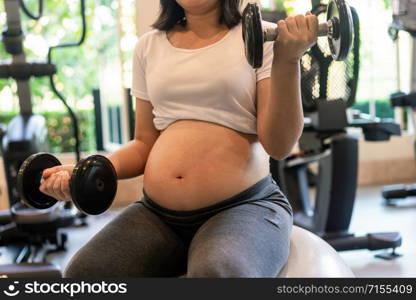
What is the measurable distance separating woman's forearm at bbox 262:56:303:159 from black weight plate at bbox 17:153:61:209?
0.47 meters

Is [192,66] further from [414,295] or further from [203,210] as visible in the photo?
[414,295]

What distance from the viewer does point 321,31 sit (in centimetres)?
96

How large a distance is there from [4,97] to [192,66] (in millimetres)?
2157

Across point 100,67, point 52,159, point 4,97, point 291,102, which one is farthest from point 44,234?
point 291,102

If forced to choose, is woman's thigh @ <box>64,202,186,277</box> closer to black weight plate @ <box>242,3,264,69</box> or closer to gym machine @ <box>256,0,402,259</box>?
black weight plate @ <box>242,3,264,69</box>

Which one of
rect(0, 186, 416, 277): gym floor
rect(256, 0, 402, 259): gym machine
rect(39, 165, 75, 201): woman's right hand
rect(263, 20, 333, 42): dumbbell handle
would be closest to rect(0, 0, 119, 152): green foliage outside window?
rect(0, 186, 416, 277): gym floor

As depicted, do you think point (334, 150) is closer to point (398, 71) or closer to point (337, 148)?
point (337, 148)

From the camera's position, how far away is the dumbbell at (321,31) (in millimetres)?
928

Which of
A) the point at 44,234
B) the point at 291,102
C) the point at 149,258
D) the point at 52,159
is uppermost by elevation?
the point at 291,102

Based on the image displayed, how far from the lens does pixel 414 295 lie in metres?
0.94

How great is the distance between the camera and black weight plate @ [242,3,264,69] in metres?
0.93

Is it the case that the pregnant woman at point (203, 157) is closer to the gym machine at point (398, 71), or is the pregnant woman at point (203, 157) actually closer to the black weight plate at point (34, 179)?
the black weight plate at point (34, 179)

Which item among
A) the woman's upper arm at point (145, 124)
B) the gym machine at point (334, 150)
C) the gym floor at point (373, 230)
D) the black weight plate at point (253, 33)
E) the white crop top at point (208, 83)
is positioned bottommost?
the gym floor at point (373, 230)

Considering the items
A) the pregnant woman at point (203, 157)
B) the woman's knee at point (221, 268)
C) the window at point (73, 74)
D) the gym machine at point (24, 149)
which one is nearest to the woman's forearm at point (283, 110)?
the pregnant woman at point (203, 157)
